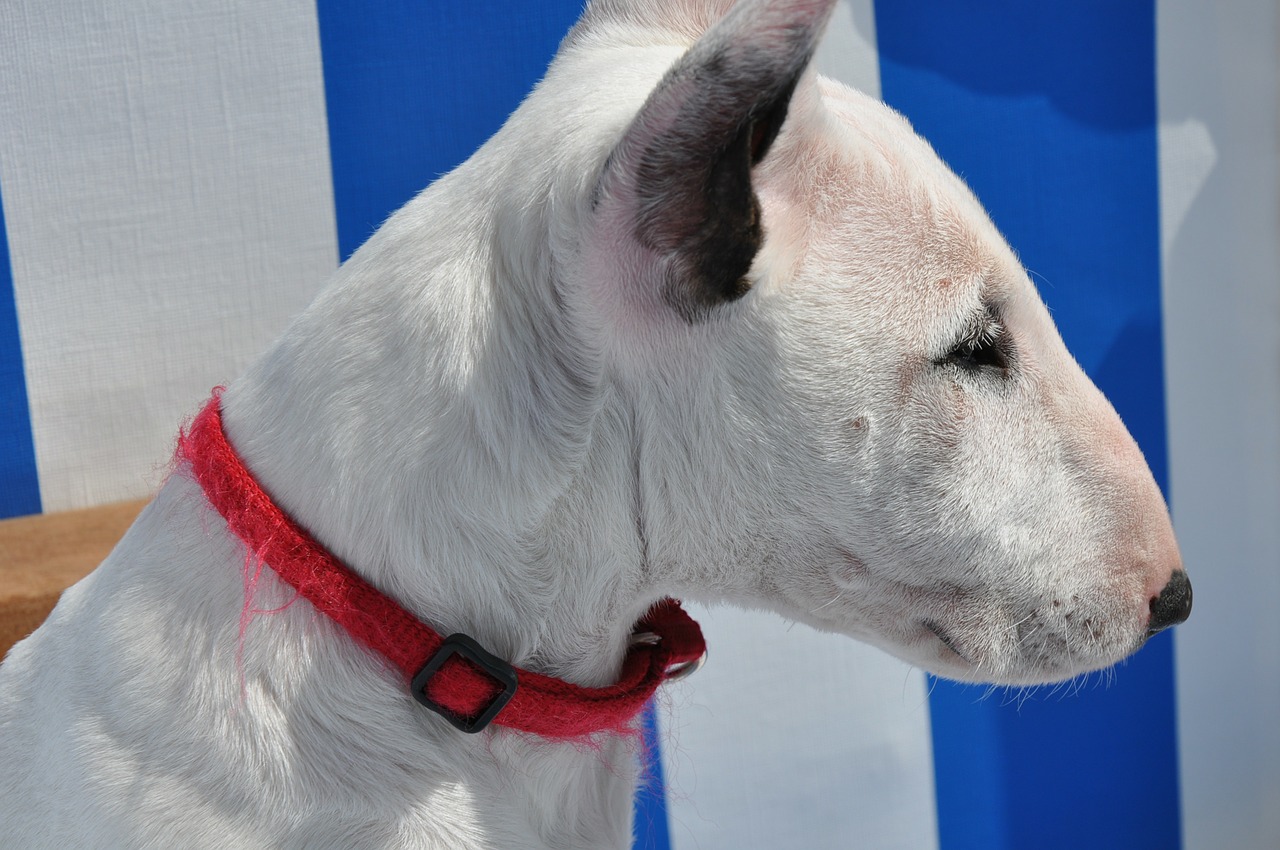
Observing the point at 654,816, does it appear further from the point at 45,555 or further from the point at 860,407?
the point at 860,407

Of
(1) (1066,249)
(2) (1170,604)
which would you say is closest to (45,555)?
(2) (1170,604)

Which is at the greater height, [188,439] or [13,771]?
[188,439]

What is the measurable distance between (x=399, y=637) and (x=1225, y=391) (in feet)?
4.67

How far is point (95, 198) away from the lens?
120 cm

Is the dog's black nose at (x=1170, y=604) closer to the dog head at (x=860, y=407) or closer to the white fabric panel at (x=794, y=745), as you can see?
the dog head at (x=860, y=407)

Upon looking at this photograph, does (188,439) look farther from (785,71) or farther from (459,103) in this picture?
(459,103)

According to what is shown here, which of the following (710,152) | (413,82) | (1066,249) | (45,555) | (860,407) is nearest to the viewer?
(710,152)

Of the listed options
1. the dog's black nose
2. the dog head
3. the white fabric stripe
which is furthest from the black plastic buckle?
the white fabric stripe

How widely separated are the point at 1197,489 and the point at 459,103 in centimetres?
123

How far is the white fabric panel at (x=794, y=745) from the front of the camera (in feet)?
4.57

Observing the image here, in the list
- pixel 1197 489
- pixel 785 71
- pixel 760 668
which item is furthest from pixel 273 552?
pixel 1197 489

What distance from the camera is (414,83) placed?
1255mm

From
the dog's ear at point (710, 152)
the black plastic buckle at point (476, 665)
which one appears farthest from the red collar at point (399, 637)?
the dog's ear at point (710, 152)

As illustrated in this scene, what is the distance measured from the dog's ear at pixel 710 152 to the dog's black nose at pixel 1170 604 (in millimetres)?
358
